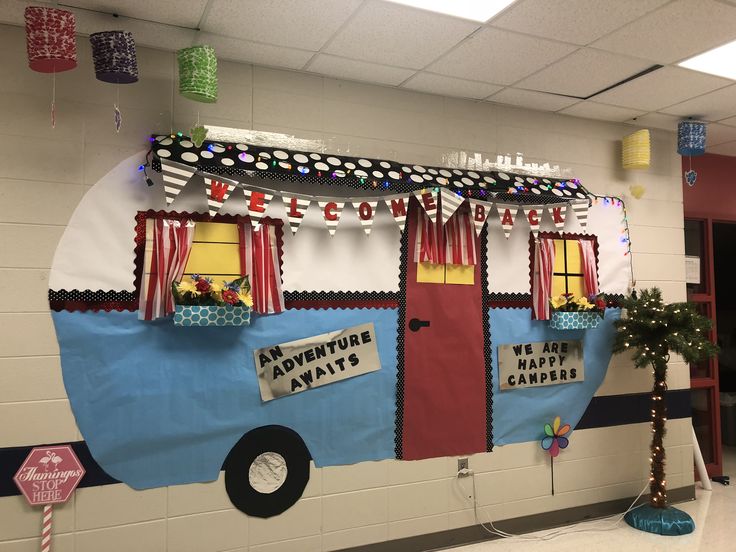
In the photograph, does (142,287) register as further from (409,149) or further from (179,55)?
(409,149)

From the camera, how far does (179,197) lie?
10.3 ft

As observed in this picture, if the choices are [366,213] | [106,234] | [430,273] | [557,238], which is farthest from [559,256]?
[106,234]

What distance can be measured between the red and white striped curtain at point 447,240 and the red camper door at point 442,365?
5 cm

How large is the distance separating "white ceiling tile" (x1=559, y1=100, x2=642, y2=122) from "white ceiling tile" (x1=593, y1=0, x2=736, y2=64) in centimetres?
77

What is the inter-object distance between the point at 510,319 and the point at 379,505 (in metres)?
1.52

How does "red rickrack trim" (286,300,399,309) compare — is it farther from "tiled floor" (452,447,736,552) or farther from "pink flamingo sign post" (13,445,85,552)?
"tiled floor" (452,447,736,552)

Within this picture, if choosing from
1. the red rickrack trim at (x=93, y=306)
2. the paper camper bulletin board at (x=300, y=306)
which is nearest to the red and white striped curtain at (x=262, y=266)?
the paper camper bulletin board at (x=300, y=306)

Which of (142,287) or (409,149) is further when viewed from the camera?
(409,149)

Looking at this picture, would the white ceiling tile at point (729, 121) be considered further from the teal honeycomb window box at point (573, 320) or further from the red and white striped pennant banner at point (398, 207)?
the red and white striped pennant banner at point (398, 207)

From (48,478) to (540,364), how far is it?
309 cm

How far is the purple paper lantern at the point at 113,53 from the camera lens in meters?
2.70

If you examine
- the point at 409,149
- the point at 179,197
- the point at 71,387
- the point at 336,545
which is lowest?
the point at 336,545

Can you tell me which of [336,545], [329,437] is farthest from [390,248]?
[336,545]

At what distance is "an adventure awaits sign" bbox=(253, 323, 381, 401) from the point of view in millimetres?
3297
